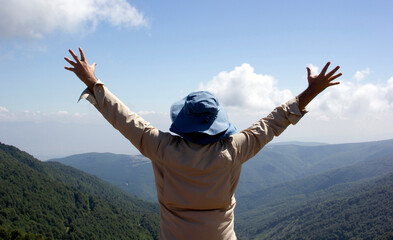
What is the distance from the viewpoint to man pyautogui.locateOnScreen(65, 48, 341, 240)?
2.86 metres

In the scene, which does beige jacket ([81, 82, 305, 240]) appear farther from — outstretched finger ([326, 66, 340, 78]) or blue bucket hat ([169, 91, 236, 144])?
outstretched finger ([326, 66, 340, 78])

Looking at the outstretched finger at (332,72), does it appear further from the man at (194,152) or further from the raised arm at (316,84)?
the man at (194,152)

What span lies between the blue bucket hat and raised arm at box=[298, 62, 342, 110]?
1089 millimetres

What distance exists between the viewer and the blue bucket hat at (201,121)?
282 cm

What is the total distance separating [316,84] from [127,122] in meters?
2.29

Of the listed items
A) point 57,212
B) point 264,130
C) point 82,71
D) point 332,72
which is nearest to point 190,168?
point 264,130

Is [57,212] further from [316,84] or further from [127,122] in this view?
[316,84]

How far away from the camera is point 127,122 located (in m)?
2.98

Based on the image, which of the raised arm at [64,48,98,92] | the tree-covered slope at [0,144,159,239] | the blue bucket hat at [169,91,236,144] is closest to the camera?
the blue bucket hat at [169,91,236,144]

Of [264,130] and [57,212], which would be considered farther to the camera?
[57,212]

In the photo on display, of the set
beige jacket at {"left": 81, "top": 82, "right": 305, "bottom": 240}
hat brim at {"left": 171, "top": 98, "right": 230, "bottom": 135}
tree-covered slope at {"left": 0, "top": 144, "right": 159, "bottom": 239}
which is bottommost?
tree-covered slope at {"left": 0, "top": 144, "right": 159, "bottom": 239}

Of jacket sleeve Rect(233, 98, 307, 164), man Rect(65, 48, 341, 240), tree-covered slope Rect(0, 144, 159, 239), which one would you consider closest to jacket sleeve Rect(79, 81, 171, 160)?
man Rect(65, 48, 341, 240)

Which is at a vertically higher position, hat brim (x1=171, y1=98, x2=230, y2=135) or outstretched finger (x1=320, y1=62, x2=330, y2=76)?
outstretched finger (x1=320, y1=62, x2=330, y2=76)

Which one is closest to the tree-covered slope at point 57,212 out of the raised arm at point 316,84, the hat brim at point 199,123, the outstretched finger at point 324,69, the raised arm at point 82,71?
the raised arm at point 82,71
